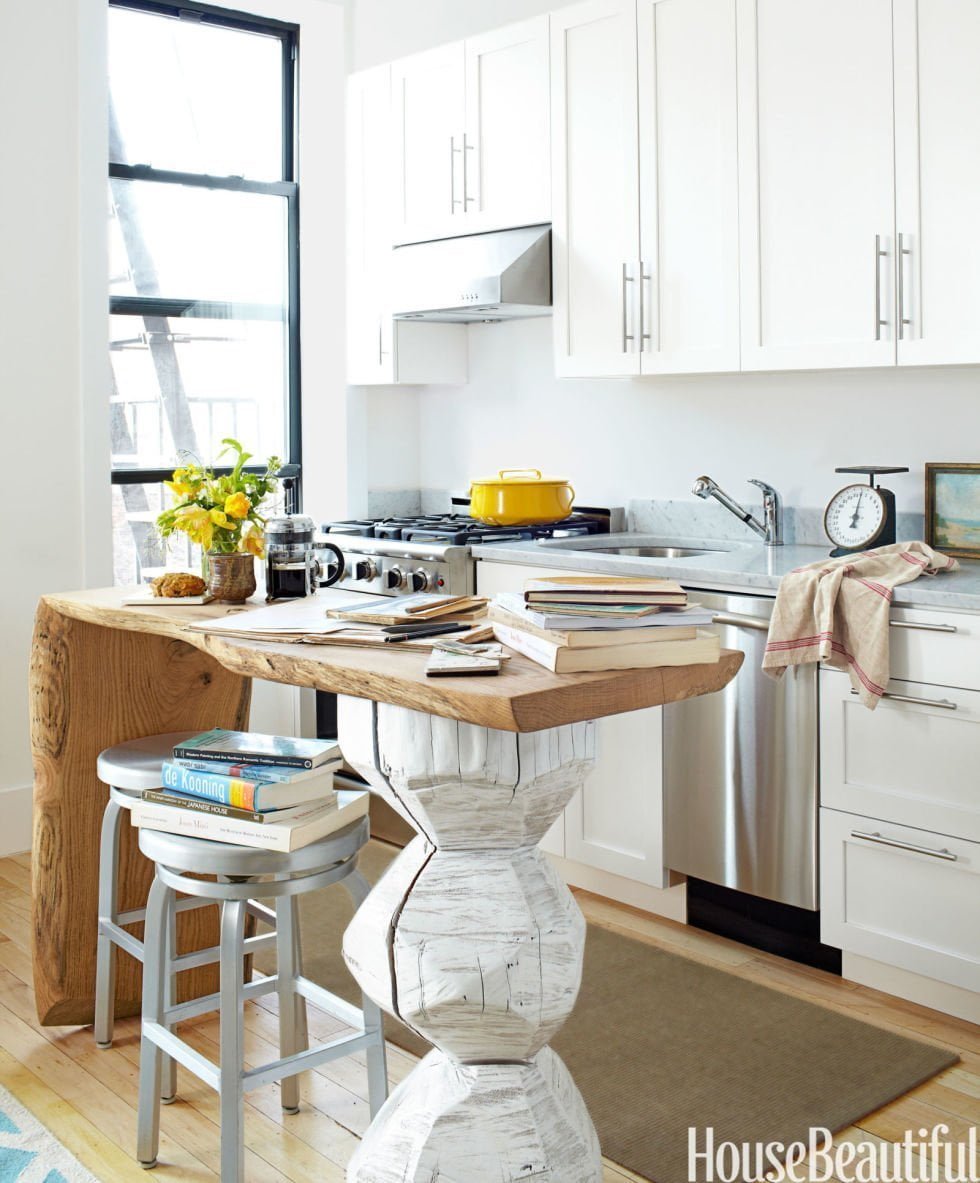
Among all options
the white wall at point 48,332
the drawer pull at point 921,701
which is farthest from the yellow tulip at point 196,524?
the white wall at point 48,332

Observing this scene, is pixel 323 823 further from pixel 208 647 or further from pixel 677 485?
pixel 677 485

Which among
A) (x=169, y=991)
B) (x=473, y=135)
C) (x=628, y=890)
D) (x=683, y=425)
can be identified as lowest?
(x=628, y=890)

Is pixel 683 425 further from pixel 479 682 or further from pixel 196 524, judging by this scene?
pixel 479 682

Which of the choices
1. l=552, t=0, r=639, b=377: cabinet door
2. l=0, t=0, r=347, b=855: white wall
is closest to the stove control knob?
l=552, t=0, r=639, b=377: cabinet door

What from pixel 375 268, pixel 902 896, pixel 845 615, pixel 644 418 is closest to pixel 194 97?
pixel 375 268

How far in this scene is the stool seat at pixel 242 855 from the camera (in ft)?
6.93

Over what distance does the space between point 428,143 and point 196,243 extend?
998 mm

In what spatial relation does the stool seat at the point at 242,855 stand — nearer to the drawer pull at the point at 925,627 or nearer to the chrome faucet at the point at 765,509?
the drawer pull at the point at 925,627

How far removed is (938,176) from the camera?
2.98 meters

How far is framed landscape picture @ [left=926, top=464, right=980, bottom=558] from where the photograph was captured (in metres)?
3.29

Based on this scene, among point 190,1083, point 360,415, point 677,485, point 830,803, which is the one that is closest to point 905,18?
point 677,485

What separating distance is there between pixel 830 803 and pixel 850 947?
1.08 feet

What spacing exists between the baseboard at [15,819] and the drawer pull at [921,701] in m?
2.64

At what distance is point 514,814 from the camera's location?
1.82 m
